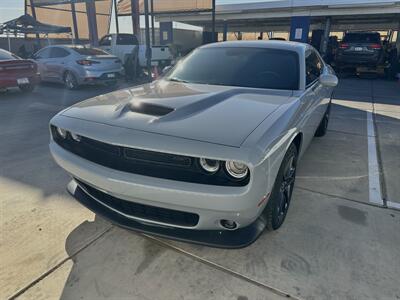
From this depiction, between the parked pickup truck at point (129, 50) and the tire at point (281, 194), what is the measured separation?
1155cm

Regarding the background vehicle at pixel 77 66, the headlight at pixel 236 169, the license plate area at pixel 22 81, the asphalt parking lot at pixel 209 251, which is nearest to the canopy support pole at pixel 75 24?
the background vehicle at pixel 77 66

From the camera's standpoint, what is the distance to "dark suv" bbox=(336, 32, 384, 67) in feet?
45.6

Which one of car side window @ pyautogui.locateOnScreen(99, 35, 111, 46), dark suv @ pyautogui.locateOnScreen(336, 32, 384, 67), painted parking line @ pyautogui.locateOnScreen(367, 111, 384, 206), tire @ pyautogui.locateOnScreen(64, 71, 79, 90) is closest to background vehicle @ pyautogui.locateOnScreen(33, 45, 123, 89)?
tire @ pyautogui.locateOnScreen(64, 71, 79, 90)

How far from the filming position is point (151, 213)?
2.22 meters

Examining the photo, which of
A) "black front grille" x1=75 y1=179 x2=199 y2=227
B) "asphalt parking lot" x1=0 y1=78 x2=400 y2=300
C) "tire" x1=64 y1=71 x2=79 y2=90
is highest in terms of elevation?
"black front grille" x1=75 y1=179 x2=199 y2=227

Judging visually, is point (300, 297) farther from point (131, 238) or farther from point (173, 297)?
point (131, 238)

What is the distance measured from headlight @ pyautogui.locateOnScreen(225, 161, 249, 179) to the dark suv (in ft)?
47.6

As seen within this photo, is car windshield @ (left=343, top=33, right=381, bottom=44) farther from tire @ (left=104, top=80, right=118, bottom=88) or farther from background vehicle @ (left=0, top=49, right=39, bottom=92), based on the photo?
background vehicle @ (left=0, top=49, right=39, bottom=92)

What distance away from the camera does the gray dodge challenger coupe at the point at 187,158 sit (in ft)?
6.32

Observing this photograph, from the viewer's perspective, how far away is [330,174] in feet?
12.9

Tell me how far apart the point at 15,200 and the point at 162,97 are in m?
1.87

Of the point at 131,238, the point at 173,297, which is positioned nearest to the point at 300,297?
the point at 173,297

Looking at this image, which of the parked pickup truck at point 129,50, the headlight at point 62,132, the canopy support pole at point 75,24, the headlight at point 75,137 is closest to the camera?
the headlight at point 75,137

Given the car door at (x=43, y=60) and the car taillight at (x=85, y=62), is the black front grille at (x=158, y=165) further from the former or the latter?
the car door at (x=43, y=60)
